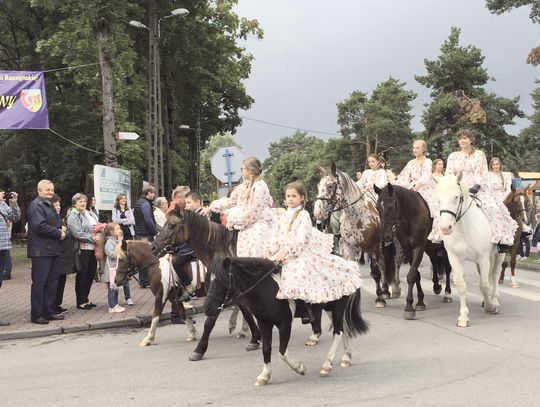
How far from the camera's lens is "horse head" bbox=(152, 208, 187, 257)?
7012 mm

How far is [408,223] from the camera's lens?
9.13 m

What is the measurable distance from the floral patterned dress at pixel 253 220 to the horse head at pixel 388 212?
81.6 inches

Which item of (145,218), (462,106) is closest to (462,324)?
(145,218)

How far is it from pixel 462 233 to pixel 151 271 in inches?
178

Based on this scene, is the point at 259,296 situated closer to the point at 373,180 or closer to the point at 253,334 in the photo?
the point at 253,334

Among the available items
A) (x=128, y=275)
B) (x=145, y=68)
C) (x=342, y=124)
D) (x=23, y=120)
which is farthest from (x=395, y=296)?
(x=342, y=124)

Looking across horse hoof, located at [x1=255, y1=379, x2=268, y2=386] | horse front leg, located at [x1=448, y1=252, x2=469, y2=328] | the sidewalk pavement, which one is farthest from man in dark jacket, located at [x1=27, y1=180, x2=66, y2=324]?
horse front leg, located at [x1=448, y1=252, x2=469, y2=328]

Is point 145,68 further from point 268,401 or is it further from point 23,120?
point 268,401

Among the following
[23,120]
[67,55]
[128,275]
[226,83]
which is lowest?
[128,275]

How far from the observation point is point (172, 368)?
21.5 ft

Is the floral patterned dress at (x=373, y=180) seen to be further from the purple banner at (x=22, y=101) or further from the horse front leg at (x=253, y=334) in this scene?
the purple banner at (x=22, y=101)

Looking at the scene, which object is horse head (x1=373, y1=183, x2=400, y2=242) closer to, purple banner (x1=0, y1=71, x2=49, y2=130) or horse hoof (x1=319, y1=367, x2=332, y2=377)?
horse hoof (x1=319, y1=367, x2=332, y2=377)

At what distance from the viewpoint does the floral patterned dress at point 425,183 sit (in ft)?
30.9

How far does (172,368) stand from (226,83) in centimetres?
3204
